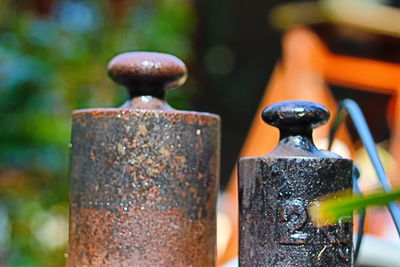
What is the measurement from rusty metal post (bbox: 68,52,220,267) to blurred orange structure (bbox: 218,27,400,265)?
6.34 feet

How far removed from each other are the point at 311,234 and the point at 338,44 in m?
2.52

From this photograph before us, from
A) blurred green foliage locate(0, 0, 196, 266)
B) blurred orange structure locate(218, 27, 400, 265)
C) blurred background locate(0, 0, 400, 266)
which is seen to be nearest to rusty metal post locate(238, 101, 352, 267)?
blurred background locate(0, 0, 400, 266)

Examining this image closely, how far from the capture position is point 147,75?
3.36 ft

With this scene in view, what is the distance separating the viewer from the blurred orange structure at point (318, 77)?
3.02 m

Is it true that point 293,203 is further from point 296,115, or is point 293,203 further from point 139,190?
point 139,190

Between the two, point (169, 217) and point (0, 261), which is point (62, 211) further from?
point (169, 217)

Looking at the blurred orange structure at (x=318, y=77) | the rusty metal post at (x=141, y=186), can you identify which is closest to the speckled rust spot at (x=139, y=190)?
the rusty metal post at (x=141, y=186)

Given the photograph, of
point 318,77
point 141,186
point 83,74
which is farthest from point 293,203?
point 83,74

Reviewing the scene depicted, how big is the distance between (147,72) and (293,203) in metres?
0.28

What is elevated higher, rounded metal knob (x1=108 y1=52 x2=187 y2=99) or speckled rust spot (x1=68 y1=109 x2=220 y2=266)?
rounded metal knob (x1=108 y1=52 x2=187 y2=99)

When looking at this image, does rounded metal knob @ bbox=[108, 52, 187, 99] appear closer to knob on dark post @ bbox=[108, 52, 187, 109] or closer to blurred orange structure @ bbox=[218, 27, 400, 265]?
knob on dark post @ bbox=[108, 52, 187, 109]

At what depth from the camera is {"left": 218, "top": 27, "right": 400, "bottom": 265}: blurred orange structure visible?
302 centimetres

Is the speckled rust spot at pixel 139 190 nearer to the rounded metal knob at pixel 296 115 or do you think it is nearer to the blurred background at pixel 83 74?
the rounded metal knob at pixel 296 115

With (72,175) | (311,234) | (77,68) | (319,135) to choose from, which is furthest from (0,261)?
(311,234)
